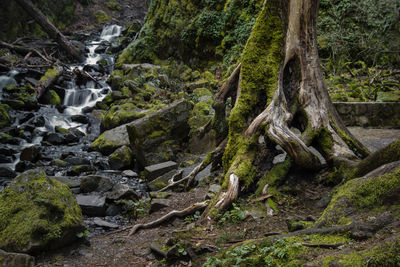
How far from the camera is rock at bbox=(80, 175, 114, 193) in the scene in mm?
6684

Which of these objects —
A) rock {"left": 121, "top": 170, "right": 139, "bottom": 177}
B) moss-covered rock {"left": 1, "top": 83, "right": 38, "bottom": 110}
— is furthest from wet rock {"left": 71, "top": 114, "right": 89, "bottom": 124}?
rock {"left": 121, "top": 170, "right": 139, "bottom": 177}

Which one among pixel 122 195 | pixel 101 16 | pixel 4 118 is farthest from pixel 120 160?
pixel 101 16

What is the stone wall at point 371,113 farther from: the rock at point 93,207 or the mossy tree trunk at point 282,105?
the rock at point 93,207

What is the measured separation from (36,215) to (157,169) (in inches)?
158

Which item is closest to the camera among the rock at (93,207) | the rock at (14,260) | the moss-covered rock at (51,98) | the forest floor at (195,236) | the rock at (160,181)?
the rock at (14,260)

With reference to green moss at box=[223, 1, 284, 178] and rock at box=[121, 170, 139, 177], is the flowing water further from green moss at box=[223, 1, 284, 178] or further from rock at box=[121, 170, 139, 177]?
green moss at box=[223, 1, 284, 178]

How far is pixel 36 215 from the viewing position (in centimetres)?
380

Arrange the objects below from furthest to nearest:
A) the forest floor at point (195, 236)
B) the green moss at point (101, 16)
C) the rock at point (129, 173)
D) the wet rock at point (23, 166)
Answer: the green moss at point (101, 16), the wet rock at point (23, 166), the rock at point (129, 173), the forest floor at point (195, 236)

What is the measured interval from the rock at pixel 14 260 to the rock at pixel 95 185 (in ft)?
12.0

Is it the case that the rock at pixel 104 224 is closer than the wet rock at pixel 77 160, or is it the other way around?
the rock at pixel 104 224

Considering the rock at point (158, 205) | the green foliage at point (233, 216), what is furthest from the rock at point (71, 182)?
the green foliage at point (233, 216)

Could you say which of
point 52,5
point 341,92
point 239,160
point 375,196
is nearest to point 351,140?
point 239,160

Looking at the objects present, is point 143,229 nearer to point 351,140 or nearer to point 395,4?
point 351,140

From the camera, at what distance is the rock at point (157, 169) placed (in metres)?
7.65
